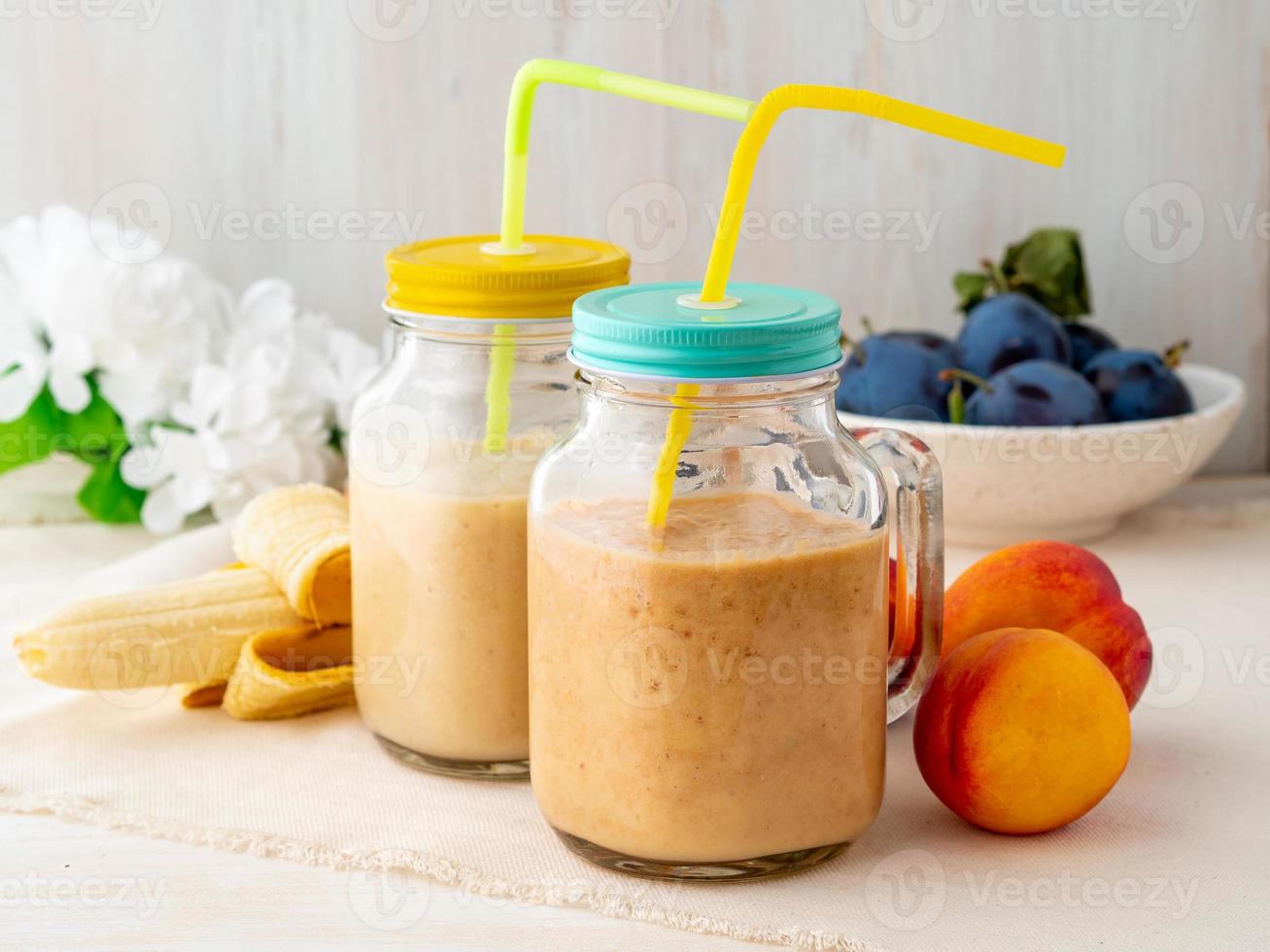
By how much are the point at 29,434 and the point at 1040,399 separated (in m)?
0.84

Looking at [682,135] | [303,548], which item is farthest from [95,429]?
[682,135]

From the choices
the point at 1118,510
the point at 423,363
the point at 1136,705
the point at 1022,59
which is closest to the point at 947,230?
the point at 1022,59

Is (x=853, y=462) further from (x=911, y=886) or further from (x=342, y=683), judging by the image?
(x=342, y=683)

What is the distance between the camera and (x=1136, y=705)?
866mm

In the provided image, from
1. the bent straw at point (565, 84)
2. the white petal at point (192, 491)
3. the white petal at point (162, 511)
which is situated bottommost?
the white petal at point (162, 511)

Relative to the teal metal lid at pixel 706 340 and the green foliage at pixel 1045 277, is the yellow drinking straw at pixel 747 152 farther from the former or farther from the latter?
the green foliage at pixel 1045 277

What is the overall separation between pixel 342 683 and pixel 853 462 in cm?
36

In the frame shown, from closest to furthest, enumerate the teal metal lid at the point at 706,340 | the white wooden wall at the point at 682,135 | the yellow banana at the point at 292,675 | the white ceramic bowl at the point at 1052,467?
the teal metal lid at the point at 706,340, the yellow banana at the point at 292,675, the white ceramic bowl at the point at 1052,467, the white wooden wall at the point at 682,135

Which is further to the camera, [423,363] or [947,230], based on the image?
[947,230]

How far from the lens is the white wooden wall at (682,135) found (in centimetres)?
136

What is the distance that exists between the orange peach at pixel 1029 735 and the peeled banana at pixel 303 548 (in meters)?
0.38

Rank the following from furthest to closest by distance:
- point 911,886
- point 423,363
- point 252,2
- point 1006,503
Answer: point 252,2, point 1006,503, point 423,363, point 911,886

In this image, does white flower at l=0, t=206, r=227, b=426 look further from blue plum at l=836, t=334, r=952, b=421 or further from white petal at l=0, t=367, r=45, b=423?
blue plum at l=836, t=334, r=952, b=421

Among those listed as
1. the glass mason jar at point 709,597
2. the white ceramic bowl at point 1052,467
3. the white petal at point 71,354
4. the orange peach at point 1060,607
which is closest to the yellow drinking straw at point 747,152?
the glass mason jar at point 709,597
